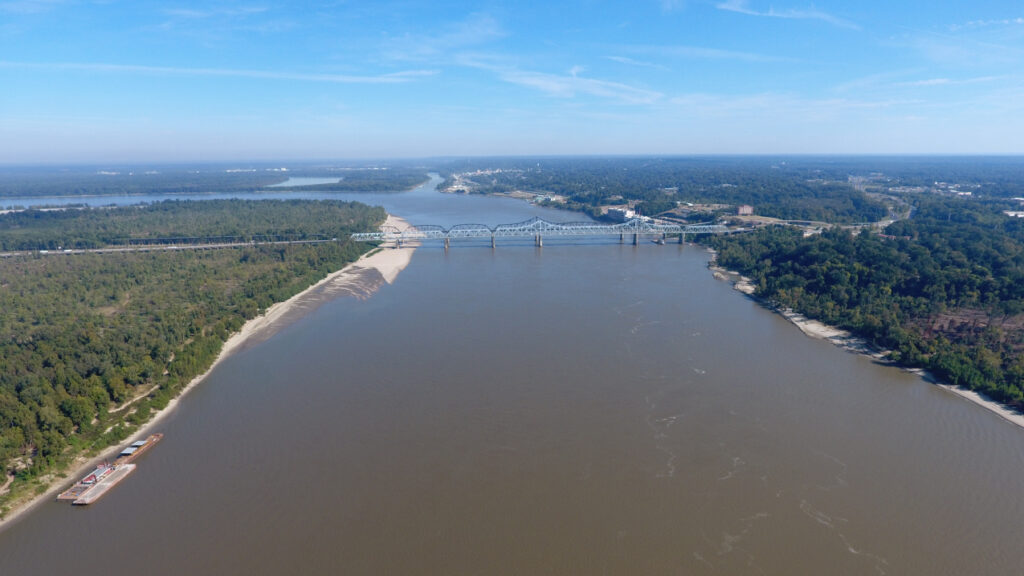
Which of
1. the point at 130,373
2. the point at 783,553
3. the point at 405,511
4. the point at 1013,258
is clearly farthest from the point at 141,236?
the point at 1013,258

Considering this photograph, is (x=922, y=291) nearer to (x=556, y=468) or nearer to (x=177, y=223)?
(x=556, y=468)

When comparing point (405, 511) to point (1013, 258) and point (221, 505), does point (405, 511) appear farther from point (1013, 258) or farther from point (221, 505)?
point (1013, 258)

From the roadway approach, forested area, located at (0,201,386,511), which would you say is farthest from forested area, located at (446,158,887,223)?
forested area, located at (0,201,386,511)

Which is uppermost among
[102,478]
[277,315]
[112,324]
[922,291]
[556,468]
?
[922,291]

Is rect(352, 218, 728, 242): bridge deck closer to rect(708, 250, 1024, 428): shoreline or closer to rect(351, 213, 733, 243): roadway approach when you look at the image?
rect(351, 213, 733, 243): roadway approach

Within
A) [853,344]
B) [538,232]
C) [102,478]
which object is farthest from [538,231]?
[102,478]
